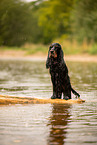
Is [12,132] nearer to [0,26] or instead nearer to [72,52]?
[72,52]

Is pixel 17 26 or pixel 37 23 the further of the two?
pixel 37 23

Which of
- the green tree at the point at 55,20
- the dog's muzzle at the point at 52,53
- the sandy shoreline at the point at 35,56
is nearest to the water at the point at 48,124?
the dog's muzzle at the point at 52,53

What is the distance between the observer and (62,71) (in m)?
9.18

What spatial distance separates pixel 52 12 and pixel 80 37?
17632mm

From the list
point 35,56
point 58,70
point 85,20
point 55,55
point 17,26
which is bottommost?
point 58,70

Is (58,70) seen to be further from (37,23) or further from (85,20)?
(37,23)

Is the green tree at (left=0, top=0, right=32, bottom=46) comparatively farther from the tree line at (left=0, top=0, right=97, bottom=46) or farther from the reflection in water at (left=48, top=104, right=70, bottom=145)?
the reflection in water at (left=48, top=104, right=70, bottom=145)

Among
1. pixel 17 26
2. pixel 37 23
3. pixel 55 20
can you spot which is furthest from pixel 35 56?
pixel 37 23

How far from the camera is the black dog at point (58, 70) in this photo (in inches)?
357

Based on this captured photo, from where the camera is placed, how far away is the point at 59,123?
6672mm

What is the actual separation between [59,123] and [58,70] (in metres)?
2.66

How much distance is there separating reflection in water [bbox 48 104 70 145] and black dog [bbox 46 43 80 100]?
23.9 inches

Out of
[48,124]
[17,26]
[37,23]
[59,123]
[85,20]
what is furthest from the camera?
[37,23]

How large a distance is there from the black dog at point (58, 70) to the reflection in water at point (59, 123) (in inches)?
23.9
